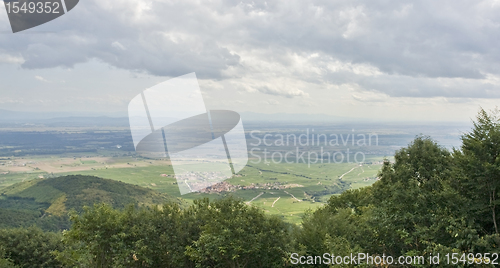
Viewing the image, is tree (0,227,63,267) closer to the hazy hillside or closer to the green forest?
the green forest

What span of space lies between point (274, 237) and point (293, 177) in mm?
63970

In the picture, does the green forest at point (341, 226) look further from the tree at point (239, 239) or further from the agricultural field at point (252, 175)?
the agricultural field at point (252, 175)

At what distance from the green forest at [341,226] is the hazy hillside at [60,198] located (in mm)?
30219

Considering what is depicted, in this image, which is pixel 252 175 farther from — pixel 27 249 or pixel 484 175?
pixel 484 175

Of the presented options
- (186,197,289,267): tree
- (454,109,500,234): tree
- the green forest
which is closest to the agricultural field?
the green forest

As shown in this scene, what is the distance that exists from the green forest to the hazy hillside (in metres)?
30.2

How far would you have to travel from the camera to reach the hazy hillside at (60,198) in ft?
137

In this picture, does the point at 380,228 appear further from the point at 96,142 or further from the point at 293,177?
the point at 96,142

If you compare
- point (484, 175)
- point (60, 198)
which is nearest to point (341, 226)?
point (484, 175)

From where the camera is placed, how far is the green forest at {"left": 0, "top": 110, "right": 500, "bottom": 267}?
376 inches

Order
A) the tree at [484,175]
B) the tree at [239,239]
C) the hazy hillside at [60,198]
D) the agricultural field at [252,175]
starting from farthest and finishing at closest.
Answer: the agricultural field at [252,175], the hazy hillside at [60,198], the tree at [239,239], the tree at [484,175]

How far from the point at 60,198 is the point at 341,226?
50034 millimetres

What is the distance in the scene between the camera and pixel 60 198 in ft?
163

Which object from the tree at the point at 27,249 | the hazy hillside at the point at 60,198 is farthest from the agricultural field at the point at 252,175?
the tree at the point at 27,249
